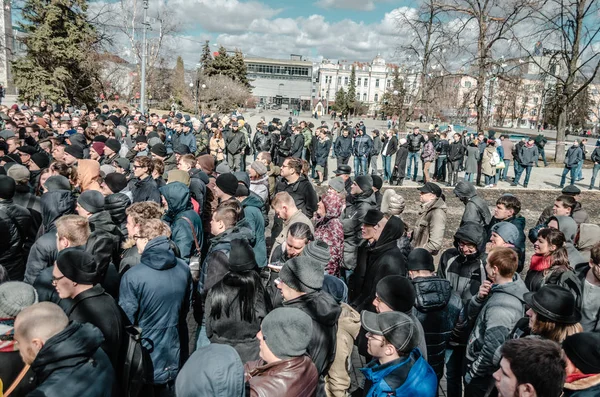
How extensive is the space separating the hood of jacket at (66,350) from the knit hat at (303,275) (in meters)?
1.31

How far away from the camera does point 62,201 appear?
193 inches

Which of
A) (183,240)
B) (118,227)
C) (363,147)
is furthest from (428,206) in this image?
(363,147)

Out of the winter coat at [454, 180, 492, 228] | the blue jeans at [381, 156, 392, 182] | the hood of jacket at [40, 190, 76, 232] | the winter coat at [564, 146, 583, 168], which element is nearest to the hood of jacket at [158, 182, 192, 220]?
the hood of jacket at [40, 190, 76, 232]

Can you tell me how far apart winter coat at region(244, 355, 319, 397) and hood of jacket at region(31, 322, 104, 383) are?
2.79ft

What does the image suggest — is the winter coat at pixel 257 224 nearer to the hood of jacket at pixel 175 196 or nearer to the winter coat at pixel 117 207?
the hood of jacket at pixel 175 196

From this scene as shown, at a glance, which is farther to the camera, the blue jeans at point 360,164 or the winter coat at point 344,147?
the blue jeans at point 360,164

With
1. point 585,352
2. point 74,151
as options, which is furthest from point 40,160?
point 585,352

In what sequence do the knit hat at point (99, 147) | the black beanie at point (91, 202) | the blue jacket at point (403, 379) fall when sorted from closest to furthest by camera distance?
the blue jacket at point (403, 379) < the black beanie at point (91, 202) < the knit hat at point (99, 147)

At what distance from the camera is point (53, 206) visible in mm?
4867

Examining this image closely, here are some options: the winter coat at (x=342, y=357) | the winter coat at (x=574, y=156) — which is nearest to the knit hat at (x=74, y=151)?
the winter coat at (x=342, y=357)

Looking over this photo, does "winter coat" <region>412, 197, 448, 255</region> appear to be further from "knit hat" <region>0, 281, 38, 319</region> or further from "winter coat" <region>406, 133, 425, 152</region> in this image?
"winter coat" <region>406, 133, 425, 152</region>

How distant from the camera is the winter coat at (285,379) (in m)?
2.26

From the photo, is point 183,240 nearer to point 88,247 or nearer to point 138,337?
point 88,247

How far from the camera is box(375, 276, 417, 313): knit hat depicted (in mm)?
3191
